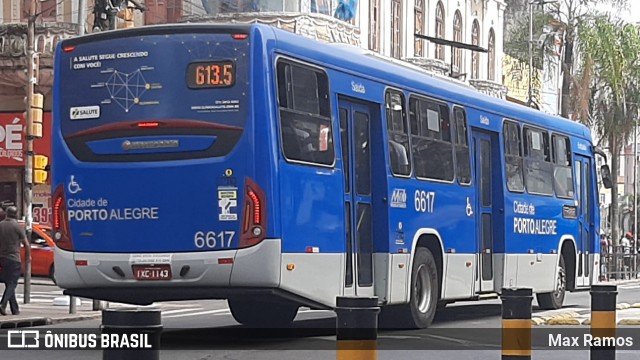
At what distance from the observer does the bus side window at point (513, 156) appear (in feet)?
66.7

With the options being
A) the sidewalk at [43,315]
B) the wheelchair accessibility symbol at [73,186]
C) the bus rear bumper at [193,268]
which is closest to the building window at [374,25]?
Result: the sidewalk at [43,315]

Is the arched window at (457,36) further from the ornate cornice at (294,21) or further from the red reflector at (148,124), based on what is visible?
the red reflector at (148,124)

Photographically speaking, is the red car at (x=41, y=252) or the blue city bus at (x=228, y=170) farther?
the red car at (x=41, y=252)

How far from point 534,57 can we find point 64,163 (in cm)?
3722

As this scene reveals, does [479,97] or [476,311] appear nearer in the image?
[479,97]

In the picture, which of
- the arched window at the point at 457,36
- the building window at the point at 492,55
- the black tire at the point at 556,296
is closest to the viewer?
the black tire at the point at 556,296

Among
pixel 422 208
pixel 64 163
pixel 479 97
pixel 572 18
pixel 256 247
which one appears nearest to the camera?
pixel 256 247

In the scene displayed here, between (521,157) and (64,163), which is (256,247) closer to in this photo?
(64,163)

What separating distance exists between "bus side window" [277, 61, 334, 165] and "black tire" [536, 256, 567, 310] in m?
9.06

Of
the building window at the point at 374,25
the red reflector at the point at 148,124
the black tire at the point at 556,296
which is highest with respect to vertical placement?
the building window at the point at 374,25

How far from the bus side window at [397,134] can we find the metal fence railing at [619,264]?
2807cm

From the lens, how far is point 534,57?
1945 inches

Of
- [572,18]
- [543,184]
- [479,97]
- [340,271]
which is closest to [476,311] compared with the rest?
[543,184]

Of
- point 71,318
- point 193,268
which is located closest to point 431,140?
point 193,268
